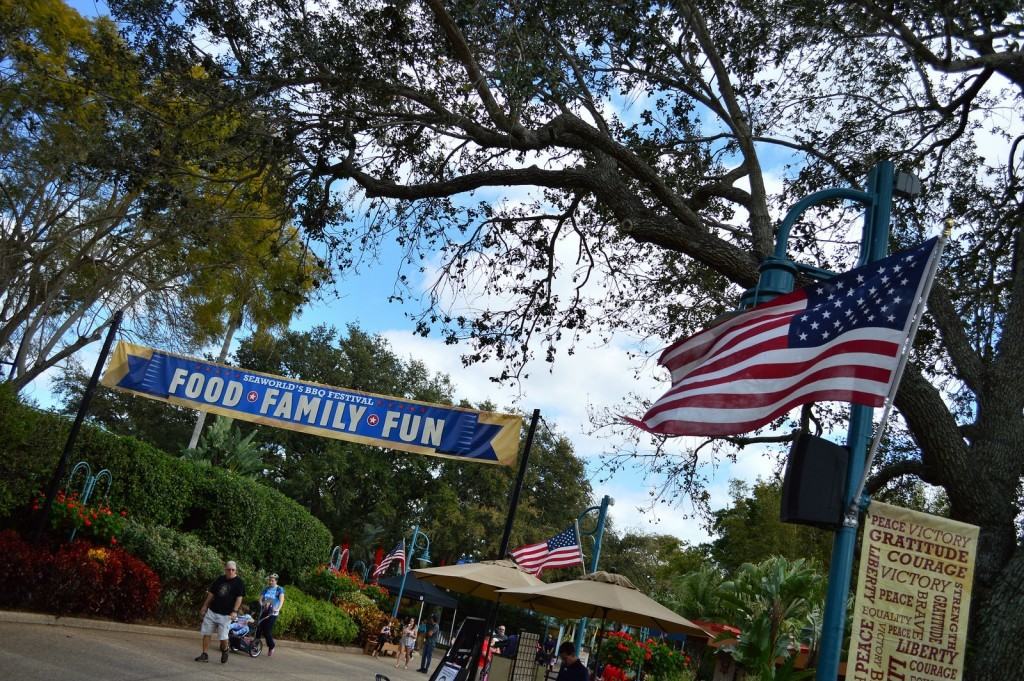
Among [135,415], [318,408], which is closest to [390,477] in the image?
[135,415]

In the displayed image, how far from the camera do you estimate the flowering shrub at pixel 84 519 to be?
14.5m

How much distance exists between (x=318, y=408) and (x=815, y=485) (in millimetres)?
12197

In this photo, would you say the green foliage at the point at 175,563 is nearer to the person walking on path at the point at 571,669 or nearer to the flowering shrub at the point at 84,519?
the flowering shrub at the point at 84,519

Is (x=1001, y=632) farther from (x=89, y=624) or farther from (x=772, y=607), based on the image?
(x=772, y=607)

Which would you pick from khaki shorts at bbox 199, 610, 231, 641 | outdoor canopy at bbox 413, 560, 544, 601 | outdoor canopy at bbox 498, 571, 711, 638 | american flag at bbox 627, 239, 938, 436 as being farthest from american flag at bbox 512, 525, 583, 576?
american flag at bbox 627, 239, 938, 436

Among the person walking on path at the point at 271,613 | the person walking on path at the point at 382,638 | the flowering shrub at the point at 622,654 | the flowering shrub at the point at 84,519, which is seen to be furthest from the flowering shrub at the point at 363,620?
the flowering shrub at the point at 84,519

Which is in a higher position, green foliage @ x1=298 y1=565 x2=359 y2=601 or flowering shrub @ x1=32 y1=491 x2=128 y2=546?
flowering shrub @ x1=32 y1=491 x2=128 y2=546

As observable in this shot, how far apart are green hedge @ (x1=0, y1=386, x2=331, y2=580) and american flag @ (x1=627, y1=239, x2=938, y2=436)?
38.9ft

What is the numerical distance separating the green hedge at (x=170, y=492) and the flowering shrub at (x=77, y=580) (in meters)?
1.31

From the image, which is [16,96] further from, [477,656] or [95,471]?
[477,656]

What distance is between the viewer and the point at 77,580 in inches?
529

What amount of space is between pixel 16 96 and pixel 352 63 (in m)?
8.98

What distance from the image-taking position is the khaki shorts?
531 inches

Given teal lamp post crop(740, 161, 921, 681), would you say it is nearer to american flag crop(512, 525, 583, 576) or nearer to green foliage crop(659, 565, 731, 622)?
american flag crop(512, 525, 583, 576)
